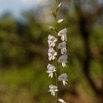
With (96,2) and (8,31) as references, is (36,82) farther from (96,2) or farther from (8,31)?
(96,2)

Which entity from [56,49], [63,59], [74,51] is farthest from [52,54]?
[74,51]

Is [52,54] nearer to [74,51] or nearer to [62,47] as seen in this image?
[62,47]

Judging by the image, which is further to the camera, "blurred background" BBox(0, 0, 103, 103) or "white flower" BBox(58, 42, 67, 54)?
"blurred background" BBox(0, 0, 103, 103)

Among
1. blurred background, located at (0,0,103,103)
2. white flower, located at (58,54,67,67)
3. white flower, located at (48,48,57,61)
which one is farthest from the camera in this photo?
blurred background, located at (0,0,103,103)

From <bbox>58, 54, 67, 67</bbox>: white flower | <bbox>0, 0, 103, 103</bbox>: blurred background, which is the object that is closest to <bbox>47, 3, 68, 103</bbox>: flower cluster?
<bbox>58, 54, 67, 67</bbox>: white flower

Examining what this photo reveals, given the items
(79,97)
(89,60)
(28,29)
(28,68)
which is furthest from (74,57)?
(28,68)

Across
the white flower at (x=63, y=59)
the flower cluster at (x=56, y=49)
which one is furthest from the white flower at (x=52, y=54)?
the white flower at (x=63, y=59)

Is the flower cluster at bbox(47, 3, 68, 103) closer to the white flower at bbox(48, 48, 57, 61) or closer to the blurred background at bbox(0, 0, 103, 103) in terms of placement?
the white flower at bbox(48, 48, 57, 61)

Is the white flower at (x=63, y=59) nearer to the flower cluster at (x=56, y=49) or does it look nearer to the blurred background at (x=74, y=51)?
the flower cluster at (x=56, y=49)

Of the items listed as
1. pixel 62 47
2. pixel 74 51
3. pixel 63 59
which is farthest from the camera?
pixel 74 51

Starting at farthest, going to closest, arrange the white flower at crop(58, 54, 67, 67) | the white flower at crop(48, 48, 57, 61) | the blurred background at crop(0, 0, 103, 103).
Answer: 1. the blurred background at crop(0, 0, 103, 103)
2. the white flower at crop(58, 54, 67, 67)
3. the white flower at crop(48, 48, 57, 61)

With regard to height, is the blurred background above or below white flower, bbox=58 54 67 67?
above
